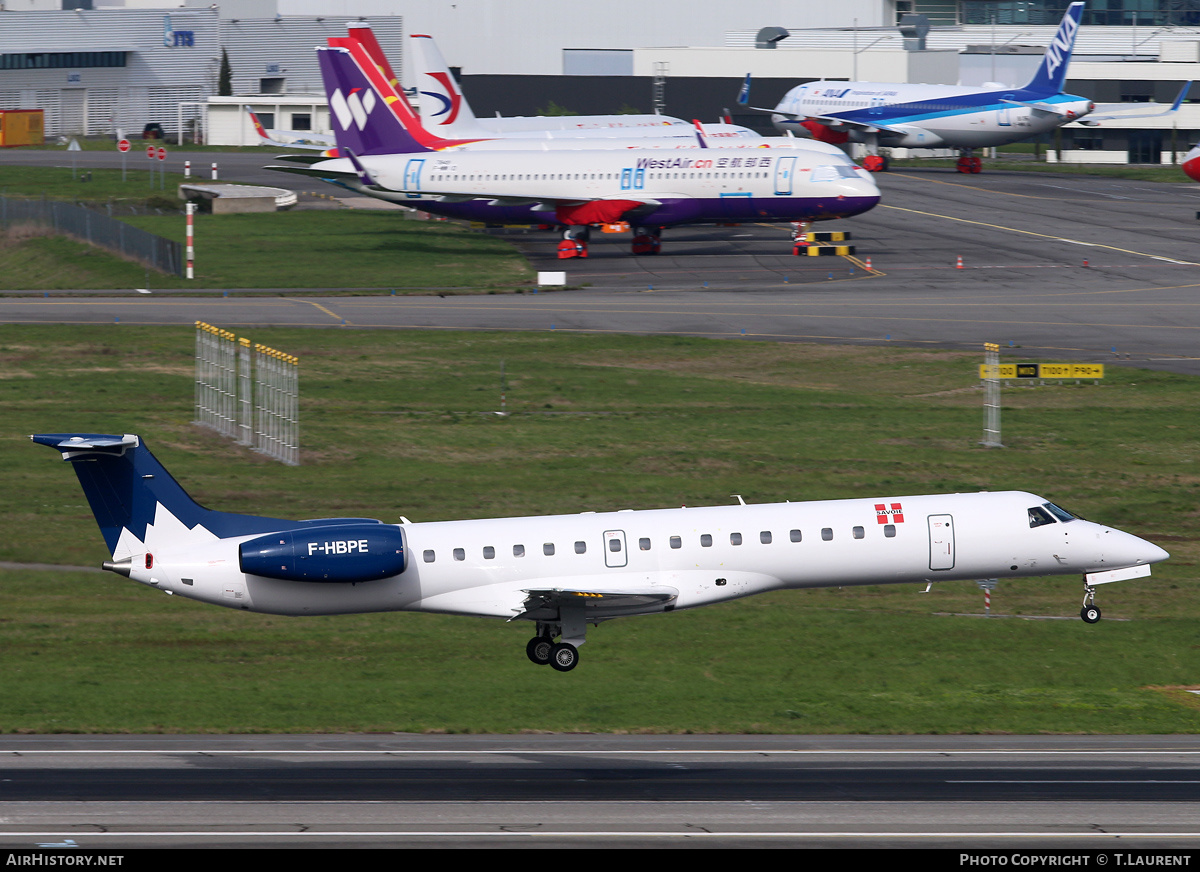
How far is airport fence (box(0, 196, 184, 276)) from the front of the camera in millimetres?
100375

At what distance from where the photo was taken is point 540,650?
125ft

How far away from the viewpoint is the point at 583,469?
6469cm

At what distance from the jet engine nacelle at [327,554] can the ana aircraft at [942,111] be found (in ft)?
360

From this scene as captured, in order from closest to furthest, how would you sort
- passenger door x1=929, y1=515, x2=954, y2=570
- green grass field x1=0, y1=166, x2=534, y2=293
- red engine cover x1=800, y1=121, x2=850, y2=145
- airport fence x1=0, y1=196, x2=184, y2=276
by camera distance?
1. passenger door x1=929, y1=515, x2=954, y2=570
2. green grass field x1=0, y1=166, x2=534, y2=293
3. airport fence x1=0, y1=196, x2=184, y2=276
4. red engine cover x1=800, y1=121, x2=850, y2=145

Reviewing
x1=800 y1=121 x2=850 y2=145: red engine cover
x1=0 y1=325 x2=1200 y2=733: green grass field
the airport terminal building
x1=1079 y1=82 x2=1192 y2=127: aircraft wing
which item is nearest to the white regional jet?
x1=0 y1=325 x2=1200 y2=733: green grass field

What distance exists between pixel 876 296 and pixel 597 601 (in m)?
58.5

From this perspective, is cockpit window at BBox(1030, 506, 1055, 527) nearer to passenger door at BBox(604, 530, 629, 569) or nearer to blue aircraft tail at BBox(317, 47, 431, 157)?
passenger door at BBox(604, 530, 629, 569)

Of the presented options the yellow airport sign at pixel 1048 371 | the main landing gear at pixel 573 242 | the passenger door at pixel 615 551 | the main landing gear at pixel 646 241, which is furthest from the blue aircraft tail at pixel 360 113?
the passenger door at pixel 615 551

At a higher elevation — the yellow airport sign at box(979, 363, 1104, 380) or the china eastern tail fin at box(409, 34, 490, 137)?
the china eastern tail fin at box(409, 34, 490, 137)

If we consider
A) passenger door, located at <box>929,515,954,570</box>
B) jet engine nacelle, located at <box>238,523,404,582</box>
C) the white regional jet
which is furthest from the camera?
passenger door, located at <box>929,515,954,570</box>

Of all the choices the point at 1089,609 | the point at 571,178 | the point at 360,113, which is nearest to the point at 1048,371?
the point at 1089,609

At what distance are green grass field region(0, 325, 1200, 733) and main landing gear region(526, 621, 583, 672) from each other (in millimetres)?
3637

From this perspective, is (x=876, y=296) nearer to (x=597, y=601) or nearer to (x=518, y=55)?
(x=597, y=601)
